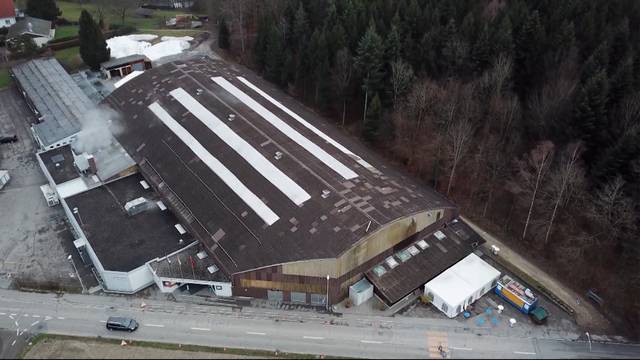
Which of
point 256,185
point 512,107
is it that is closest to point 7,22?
point 256,185

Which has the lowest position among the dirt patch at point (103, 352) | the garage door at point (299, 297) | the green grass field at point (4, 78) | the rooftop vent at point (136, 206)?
the dirt patch at point (103, 352)

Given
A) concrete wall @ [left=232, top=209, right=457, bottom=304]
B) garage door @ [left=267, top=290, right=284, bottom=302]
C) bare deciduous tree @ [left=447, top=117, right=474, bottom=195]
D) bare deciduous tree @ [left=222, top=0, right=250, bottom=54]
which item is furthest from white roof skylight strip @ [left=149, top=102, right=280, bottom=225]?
bare deciduous tree @ [left=222, top=0, right=250, bottom=54]

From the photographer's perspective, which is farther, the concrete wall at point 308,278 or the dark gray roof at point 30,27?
the dark gray roof at point 30,27

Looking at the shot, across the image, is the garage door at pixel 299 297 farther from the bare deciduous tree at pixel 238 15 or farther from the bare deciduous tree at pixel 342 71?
the bare deciduous tree at pixel 238 15

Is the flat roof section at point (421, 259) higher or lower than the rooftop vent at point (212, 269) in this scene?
higher

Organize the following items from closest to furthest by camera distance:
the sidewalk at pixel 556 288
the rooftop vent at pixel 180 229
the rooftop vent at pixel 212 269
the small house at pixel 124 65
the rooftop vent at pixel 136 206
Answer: the sidewalk at pixel 556 288 < the rooftop vent at pixel 212 269 < the rooftop vent at pixel 180 229 < the rooftop vent at pixel 136 206 < the small house at pixel 124 65

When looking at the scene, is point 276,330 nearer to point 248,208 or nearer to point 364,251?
point 364,251

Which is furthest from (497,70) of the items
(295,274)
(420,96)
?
(295,274)

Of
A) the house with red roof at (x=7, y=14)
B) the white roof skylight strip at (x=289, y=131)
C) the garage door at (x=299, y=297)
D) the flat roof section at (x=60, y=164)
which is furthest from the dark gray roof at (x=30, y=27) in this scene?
the garage door at (x=299, y=297)

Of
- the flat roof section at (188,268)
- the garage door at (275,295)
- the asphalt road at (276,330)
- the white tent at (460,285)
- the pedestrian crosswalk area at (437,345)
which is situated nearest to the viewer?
the pedestrian crosswalk area at (437,345)
